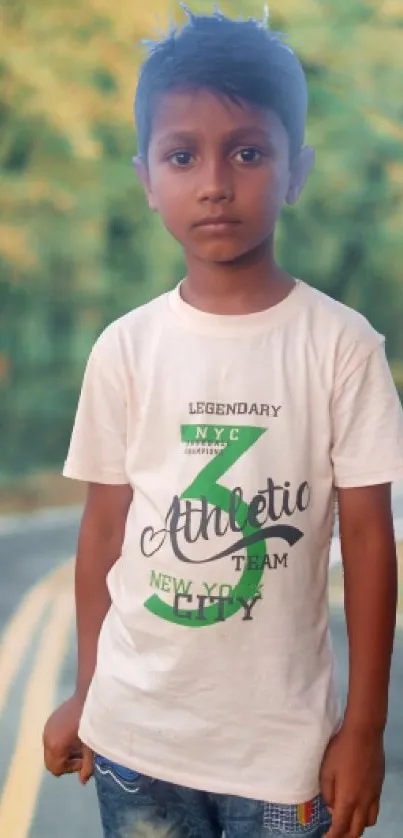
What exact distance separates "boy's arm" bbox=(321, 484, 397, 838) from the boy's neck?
0.69 ft

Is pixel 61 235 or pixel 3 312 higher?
pixel 61 235

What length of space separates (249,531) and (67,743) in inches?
15.3

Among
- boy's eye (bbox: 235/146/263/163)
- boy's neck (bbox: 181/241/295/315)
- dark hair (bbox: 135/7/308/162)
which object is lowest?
boy's neck (bbox: 181/241/295/315)

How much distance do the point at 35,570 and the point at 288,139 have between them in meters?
1.00

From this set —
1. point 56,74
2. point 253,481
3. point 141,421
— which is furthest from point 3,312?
point 253,481

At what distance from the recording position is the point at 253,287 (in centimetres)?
92

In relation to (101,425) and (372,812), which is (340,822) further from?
(101,425)

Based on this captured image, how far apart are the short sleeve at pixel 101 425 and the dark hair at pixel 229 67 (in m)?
0.26

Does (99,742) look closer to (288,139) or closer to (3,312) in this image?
(288,139)

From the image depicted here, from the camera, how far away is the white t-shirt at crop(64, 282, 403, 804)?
0.87 meters

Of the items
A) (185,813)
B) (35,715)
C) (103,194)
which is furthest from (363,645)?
(103,194)

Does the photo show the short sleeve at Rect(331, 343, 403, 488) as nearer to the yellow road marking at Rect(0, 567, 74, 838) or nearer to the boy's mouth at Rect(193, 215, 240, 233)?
the boy's mouth at Rect(193, 215, 240, 233)

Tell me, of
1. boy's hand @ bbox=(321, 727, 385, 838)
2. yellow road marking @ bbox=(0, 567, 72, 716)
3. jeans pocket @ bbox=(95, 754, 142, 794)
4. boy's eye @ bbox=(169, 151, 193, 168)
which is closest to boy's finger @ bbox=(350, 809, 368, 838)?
boy's hand @ bbox=(321, 727, 385, 838)

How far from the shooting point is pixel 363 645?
0.89 m
